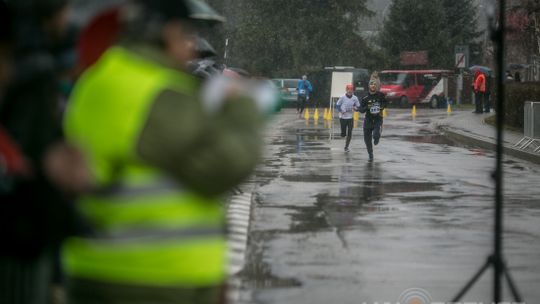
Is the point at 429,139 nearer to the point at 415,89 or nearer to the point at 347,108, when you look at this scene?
the point at 347,108

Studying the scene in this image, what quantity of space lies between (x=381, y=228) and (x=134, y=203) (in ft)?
31.0

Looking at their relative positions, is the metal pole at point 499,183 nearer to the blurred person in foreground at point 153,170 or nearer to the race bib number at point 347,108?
the blurred person in foreground at point 153,170

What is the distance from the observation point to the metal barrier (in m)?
24.7

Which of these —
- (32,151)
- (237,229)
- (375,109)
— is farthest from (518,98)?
(32,151)

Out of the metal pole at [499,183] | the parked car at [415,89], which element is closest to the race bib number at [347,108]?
the metal pole at [499,183]

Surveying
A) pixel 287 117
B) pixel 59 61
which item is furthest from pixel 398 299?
pixel 287 117

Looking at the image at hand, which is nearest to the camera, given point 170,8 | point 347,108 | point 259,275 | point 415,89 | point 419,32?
point 170,8

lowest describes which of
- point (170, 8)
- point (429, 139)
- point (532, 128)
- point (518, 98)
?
point (429, 139)

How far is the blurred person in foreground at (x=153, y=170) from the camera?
10.5ft

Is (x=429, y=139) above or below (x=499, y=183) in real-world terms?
below

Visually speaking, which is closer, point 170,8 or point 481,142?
point 170,8

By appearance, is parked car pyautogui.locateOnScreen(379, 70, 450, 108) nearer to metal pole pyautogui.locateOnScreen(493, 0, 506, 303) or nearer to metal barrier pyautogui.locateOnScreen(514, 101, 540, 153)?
metal barrier pyautogui.locateOnScreen(514, 101, 540, 153)

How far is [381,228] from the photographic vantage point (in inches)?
495

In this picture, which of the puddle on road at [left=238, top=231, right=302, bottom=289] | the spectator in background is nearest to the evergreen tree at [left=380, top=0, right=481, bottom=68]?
the spectator in background
